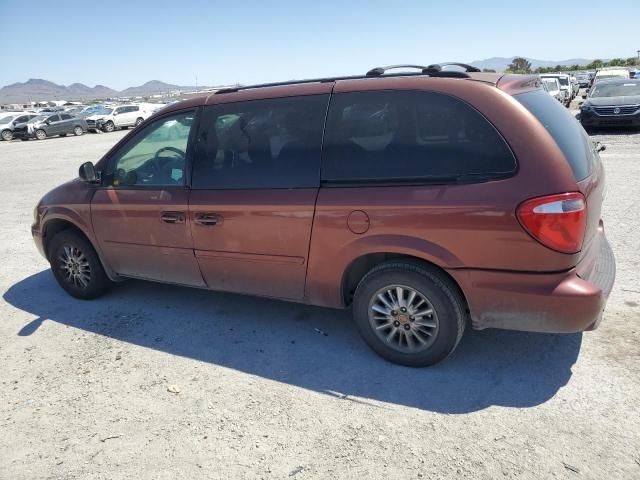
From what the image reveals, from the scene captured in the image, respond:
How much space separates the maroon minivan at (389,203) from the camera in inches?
110

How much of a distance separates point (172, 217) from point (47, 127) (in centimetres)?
3120

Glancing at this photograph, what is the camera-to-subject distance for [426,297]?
313 cm

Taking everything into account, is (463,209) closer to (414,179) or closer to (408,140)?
(414,179)

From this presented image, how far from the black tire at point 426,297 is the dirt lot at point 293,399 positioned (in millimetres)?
119

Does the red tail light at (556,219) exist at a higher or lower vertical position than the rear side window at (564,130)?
lower

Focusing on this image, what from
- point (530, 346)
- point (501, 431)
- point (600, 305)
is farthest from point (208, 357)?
point (600, 305)

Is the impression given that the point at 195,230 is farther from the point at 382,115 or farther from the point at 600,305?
the point at 600,305

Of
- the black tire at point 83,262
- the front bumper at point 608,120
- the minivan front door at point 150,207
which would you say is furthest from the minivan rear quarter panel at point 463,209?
A: the front bumper at point 608,120

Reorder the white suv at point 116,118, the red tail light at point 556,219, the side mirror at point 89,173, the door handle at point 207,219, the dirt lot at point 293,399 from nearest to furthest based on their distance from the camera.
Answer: the dirt lot at point 293,399
the red tail light at point 556,219
the door handle at point 207,219
the side mirror at point 89,173
the white suv at point 116,118

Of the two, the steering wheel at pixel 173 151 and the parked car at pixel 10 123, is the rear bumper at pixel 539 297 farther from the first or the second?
the parked car at pixel 10 123

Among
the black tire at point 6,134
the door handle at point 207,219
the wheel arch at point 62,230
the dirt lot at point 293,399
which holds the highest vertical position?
the door handle at point 207,219

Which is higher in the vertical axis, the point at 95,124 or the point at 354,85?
the point at 354,85

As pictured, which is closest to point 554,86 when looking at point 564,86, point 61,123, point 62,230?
point 564,86

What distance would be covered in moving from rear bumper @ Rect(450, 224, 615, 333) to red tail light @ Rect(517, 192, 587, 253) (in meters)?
0.19
